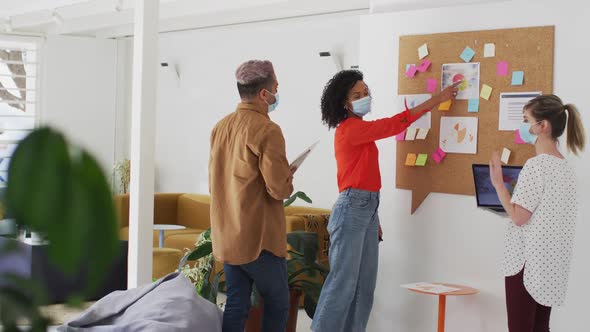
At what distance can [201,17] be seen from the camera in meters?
8.20

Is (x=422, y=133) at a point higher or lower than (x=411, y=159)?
higher

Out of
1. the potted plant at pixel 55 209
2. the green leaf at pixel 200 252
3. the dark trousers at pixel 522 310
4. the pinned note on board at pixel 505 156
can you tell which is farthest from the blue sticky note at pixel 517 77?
the potted plant at pixel 55 209

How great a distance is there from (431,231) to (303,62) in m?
3.73

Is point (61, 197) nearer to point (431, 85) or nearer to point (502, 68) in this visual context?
point (502, 68)

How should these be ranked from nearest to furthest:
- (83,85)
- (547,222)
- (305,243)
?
(547,222) → (305,243) → (83,85)

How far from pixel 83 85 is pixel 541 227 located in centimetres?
764

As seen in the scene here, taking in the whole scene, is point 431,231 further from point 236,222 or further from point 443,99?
point 236,222

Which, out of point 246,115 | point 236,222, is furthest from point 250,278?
point 246,115

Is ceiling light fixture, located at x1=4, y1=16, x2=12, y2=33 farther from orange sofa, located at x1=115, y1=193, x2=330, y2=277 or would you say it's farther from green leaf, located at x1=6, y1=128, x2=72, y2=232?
green leaf, located at x1=6, y1=128, x2=72, y2=232

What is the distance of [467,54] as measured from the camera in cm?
442

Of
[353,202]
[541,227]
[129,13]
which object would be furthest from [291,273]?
[129,13]

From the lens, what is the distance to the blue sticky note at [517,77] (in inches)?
166

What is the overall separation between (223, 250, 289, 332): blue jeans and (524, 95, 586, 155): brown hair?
1.33 m

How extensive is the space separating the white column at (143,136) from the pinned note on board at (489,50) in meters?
1.83
